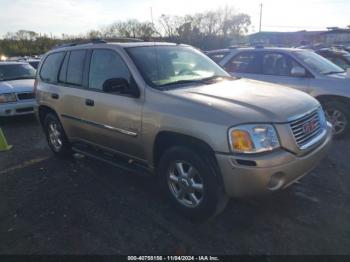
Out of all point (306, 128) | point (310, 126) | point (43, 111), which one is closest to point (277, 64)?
point (310, 126)

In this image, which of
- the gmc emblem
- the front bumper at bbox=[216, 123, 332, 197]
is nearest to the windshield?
the gmc emblem

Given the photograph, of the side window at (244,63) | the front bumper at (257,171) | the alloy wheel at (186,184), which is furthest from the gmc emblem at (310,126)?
the side window at (244,63)

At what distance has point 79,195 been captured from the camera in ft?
13.9

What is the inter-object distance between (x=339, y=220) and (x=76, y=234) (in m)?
2.74

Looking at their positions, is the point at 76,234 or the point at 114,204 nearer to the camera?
the point at 76,234

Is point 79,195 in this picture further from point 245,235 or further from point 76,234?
point 245,235

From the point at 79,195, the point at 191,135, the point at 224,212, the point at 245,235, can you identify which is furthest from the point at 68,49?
the point at 245,235

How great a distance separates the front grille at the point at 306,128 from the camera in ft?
10.3

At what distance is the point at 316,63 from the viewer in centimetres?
652

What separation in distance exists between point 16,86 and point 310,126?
7.63 metres

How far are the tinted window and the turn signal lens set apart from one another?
8.75 feet

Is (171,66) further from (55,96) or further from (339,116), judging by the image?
(339,116)

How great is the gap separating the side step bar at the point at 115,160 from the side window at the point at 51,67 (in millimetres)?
1274

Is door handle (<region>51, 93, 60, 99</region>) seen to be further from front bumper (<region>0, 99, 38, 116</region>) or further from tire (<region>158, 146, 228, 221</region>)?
front bumper (<region>0, 99, 38, 116</region>)
